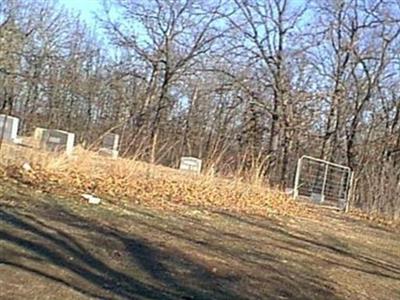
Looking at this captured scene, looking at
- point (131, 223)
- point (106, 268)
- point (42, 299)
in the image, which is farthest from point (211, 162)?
point (42, 299)

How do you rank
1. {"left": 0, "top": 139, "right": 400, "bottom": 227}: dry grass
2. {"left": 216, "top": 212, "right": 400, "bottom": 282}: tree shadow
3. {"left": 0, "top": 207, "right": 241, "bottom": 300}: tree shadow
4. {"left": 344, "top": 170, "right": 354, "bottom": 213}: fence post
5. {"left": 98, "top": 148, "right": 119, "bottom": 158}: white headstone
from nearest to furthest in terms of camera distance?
{"left": 0, "top": 207, "right": 241, "bottom": 300}: tree shadow, {"left": 216, "top": 212, "right": 400, "bottom": 282}: tree shadow, {"left": 0, "top": 139, "right": 400, "bottom": 227}: dry grass, {"left": 98, "top": 148, "right": 119, "bottom": 158}: white headstone, {"left": 344, "top": 170, "right": 354, "bottom": 213}: fence post

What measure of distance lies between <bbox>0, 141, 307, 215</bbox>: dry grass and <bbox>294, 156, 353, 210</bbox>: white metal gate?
165 inches

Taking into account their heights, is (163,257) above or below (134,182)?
below

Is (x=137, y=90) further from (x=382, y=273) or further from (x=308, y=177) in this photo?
(x=382, y=273)

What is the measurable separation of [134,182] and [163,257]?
5.77 m

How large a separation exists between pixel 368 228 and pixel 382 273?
6.77 meters

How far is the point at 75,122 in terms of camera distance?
37938mm

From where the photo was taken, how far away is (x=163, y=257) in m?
7.18

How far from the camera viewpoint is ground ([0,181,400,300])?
5.82 metres

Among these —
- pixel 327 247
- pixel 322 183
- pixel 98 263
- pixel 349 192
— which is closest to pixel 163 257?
pixel 98 263

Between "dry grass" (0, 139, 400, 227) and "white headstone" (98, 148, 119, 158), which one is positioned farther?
"white headstone" (98, 148, 119, 158)

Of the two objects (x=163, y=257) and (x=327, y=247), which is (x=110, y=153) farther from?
(x=163, y=257)

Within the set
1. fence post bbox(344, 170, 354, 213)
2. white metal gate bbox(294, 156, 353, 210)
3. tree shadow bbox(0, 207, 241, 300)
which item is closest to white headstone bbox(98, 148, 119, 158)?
tree shadow bbox(0, 207, 241, 300)

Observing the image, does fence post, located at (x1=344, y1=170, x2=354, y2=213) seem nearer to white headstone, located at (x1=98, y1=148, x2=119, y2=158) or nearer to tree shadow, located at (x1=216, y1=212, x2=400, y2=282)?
white headstone, located at (x1=98, y1=148, x2=119, y2=158)
